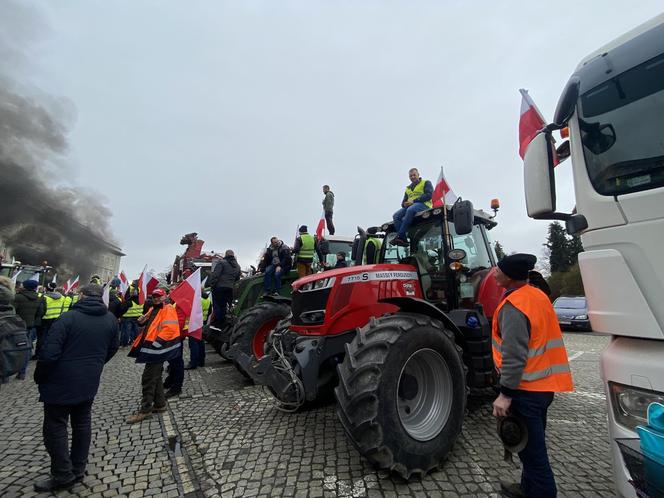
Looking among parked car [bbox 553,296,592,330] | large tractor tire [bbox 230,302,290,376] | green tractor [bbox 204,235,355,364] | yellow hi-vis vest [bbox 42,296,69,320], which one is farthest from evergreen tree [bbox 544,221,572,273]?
yellow hi-vis vest [bbox 42,296,69,320]

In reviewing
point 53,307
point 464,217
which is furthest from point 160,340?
point 53,307

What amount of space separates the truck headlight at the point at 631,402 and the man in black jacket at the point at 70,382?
391cm

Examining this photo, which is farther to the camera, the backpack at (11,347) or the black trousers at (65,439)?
the backpack at (11,347)

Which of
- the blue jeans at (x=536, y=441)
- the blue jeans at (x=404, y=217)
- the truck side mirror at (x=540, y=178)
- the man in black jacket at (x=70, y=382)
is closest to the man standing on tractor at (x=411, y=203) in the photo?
the blue jeans at (x=404, y=217)

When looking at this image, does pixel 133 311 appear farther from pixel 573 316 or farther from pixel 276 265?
pixel 573 316

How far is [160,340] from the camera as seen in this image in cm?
470

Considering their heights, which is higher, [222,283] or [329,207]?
[329,207]

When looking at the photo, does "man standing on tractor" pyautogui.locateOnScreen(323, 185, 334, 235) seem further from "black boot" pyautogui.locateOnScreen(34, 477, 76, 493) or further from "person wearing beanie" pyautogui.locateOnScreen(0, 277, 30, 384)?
"black boot" pyautogui.locateOnScreen(34, 477, 76, 493)

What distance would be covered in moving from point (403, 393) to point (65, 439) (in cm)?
301

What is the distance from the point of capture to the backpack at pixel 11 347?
3.63 meters

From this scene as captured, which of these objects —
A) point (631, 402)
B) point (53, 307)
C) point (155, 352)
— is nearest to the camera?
point (631, 402)

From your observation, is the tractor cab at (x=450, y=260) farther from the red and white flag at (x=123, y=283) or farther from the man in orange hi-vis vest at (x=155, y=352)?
the red and white flag at (x=123, y=283)

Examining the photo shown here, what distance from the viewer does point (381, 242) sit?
5.00m

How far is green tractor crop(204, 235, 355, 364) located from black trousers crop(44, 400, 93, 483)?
2.31 metres
